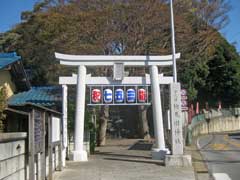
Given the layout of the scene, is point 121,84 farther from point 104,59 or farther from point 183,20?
point 183,20

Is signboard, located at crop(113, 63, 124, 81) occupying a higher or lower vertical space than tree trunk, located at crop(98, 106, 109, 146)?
higher

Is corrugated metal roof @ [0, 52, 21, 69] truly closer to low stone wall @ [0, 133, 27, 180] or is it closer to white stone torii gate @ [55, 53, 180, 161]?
white stone torii gate @ [55, 53, 180, 161]

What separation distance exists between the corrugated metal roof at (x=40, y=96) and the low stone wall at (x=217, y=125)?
23.4 meters

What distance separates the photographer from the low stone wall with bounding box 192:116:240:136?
46.6 metres

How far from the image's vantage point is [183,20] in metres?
29.0

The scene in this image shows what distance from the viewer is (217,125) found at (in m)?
53.6

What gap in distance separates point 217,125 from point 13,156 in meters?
47.7

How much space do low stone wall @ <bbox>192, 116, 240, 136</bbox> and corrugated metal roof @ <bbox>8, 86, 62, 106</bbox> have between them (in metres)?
23.4

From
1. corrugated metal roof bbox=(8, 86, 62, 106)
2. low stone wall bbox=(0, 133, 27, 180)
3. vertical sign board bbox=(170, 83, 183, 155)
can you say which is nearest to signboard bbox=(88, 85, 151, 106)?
corrugated metal roof bbox=(8, 86, 62, 106)

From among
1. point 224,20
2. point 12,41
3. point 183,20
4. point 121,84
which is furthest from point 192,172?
point 12,41

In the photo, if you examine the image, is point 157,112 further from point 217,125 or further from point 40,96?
point 217,125

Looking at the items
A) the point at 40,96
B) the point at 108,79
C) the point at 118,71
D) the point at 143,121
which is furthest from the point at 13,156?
the point at 143,121

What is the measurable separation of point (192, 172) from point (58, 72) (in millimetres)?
15893

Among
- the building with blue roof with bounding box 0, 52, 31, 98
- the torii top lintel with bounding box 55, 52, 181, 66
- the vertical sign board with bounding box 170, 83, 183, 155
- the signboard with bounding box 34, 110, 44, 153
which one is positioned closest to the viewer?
the signboard with bounding box 34, 110, 44, 153
